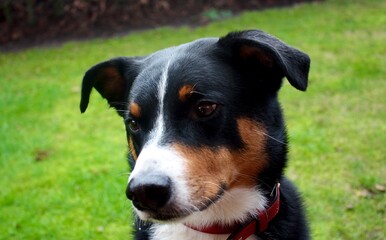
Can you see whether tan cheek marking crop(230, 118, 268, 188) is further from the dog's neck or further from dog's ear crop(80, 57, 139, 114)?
dog's ear crop(80, 57, 139, 114)

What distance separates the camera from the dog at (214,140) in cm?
235

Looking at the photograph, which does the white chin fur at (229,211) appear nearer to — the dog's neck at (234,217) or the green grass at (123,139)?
the dog's neck at (234,217)

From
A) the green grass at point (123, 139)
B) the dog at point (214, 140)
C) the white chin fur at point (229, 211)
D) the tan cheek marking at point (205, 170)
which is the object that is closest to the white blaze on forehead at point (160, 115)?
the dog at point (214, 140)

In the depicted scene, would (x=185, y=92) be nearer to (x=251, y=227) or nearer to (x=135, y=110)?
(x=135, y=110)

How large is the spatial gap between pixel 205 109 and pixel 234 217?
0.68 meters

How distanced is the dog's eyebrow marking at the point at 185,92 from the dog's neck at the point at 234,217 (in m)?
0.61

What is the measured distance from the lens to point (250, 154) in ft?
8.76

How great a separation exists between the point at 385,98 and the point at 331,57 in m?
1.78

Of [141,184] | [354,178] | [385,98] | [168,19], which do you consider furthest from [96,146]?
[168,19]

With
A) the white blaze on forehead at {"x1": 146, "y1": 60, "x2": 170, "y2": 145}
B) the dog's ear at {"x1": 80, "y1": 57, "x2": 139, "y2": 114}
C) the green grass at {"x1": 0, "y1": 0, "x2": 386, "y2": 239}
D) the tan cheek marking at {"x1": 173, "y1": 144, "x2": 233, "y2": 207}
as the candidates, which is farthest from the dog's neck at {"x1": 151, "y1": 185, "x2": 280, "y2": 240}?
the green grass at {"x1": 0, "y1": 0, "x2": 386, "y2": 239}

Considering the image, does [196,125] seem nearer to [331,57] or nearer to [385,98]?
[385,98]

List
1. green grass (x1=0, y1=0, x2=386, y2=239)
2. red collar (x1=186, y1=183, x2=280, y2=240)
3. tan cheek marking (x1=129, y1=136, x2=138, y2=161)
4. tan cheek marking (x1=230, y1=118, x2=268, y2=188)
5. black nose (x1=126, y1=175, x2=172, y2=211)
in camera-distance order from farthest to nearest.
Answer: green grass (x1=0, y1=0, x2=386, y2=239), tan cheek marking (x1=129, y1=136, x2=138, y2=161), red collar (x1=186, y1=183, x2=280, y2=240), tan cheek marking (x1=230, y1=118, x2=268, y2=188), black nose (x1=126, y1=175, x2=172, y2=211)

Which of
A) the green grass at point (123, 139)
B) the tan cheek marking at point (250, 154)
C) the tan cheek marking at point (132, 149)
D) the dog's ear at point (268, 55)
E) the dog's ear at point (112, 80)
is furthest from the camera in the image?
the green grass at point (123, 139)

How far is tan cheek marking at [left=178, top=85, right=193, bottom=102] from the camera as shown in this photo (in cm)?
251
